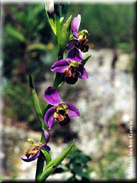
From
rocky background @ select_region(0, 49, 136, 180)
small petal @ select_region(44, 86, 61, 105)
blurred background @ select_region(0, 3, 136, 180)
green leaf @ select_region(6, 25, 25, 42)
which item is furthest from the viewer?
green leaf @ select_region(6, 25, 25, 42)

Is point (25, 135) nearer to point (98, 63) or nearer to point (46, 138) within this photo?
point (98, 63)

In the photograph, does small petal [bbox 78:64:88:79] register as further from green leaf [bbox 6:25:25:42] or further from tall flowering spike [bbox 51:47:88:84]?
green leaf [bbox 6:25:25:42]

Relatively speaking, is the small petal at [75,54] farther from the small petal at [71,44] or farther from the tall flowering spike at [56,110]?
the tall flowering spike at [56,110]

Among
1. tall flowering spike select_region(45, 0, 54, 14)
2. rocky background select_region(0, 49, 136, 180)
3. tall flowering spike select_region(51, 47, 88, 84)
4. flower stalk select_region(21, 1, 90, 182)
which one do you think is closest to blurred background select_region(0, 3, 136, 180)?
rocky background select_region(0, 49, 136, 180)

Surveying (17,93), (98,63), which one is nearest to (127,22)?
(98,63)

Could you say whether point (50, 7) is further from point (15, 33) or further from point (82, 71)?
point (15, 33)

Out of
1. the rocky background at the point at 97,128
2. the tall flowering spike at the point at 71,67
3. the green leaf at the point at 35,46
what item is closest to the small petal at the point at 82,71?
the tall flowering spike at the point at 71,67

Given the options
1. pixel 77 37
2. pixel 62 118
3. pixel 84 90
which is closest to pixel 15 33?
pixel 84 90
